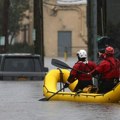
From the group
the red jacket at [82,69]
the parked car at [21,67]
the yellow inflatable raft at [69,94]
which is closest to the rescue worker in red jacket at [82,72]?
the red jacket at [82,69]

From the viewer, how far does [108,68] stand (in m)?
17.8

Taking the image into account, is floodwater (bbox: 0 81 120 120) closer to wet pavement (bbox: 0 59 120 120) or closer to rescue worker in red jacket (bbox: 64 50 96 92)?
wet pavement (bbox: 0 59 120 120)

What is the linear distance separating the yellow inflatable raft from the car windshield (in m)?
8.84

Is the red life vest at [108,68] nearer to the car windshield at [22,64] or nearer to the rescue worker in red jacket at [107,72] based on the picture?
the rescue worker in red jacket at [107,72]

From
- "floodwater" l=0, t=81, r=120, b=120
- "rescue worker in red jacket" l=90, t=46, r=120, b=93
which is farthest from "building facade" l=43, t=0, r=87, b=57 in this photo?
"rescue worker in red jacket" l=90, t=46, r=120, b=93

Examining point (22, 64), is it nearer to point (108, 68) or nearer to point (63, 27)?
point (108, 68)

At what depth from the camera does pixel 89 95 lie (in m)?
17.8

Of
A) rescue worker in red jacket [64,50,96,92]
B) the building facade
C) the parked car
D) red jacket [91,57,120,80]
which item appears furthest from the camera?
the building facade

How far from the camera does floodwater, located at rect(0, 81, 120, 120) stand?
14.4 metres

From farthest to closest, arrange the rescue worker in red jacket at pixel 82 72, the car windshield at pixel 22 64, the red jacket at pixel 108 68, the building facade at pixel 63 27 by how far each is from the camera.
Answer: the building facade at pixel 63 27, the car windshield at pixel 22 64, the rescue worker in red jacket at pixel 82 72, the red jacket at pixel 108 68

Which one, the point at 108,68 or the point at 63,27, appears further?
the point at 63,27

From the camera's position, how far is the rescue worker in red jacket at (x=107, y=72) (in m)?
17.8

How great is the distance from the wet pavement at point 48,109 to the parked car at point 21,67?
6.94 meters

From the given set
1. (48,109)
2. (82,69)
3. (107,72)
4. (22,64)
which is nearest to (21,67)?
(22,64)
